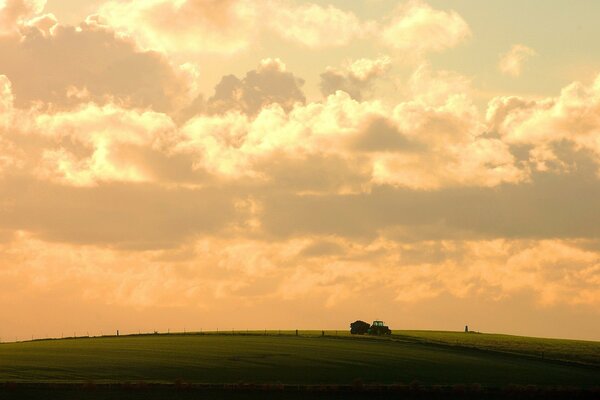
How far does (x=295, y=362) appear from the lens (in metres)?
106

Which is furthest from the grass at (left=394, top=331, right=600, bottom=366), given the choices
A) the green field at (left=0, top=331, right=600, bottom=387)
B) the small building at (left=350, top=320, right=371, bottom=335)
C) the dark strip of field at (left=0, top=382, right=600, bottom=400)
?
the dark strip of field at (left=0, top=382, right=600, bottom=400)

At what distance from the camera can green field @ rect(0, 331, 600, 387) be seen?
305 feet

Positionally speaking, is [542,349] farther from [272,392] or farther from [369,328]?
[272,392]

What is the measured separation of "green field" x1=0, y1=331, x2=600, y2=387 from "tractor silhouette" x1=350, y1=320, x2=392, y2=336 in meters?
12.9

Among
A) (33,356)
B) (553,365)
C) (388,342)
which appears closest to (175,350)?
(33,356)

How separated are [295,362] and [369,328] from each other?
5542 cm

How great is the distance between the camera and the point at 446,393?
88.9 metres

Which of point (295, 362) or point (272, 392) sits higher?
point (295, 362)

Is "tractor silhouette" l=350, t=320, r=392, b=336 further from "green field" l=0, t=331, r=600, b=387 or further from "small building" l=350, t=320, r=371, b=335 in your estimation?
"green field" l=0, t=331, r=600, b=387

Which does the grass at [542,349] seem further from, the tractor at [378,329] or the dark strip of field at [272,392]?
the dark strip of field at [272,392]

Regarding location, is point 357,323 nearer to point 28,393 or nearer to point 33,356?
point 33,356

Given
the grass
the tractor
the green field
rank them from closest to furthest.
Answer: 1. the green field
2. the grass
3. the tractor

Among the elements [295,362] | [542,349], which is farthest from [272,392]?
[542,349]

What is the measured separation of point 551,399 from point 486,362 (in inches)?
1240
